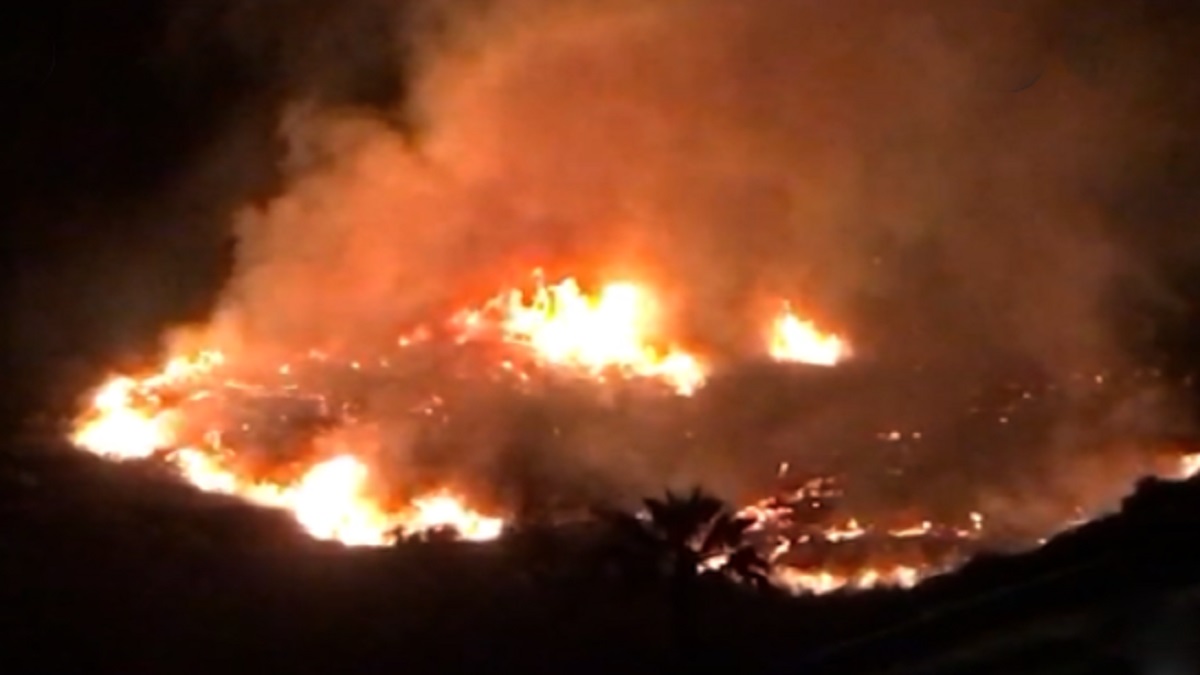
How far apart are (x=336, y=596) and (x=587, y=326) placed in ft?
53.3

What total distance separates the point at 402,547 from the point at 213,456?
7.80 m

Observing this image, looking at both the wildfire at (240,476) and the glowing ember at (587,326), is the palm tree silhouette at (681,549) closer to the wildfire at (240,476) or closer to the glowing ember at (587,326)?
the wildfire at (240,476)

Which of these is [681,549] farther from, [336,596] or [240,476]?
[240,476]

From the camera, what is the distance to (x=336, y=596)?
43781 millimetres

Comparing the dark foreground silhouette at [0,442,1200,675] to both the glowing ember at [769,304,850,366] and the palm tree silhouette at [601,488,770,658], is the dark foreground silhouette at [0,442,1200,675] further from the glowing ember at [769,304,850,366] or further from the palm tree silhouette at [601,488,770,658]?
the glowing ember at [769,304,850,366]

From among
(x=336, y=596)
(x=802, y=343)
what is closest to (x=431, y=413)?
(x=336, y=596)

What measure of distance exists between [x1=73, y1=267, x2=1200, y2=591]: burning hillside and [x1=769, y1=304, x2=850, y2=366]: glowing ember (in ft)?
0.16

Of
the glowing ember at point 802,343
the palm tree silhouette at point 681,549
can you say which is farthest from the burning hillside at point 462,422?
the palm tree silhouette at point 681,549

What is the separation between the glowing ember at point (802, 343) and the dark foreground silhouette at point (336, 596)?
502 inches

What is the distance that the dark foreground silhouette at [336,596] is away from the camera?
3725 centimetres

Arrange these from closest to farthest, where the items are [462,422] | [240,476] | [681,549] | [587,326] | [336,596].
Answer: [681,549] → [336,596] → [240,476] → [462,422] → [587,326]

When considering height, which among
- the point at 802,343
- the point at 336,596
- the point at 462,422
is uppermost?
the point at 802,343

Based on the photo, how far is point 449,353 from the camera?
2131 inches

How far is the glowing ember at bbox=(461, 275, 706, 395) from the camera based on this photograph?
56.2 meters
